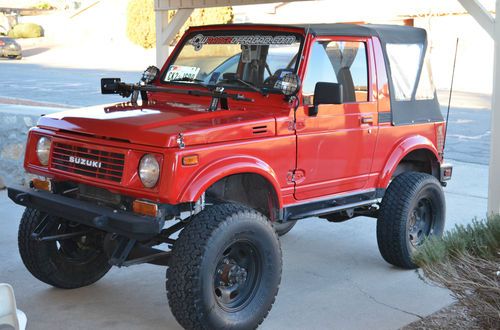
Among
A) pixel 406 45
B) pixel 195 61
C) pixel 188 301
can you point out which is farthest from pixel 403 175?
pixel 188 301

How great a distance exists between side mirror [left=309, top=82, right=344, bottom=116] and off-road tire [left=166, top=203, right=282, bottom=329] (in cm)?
103

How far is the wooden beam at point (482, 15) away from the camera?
6.25m

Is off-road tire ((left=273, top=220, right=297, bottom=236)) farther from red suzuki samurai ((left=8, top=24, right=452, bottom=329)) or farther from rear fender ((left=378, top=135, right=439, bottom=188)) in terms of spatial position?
rear fender ((left=378, top=135, right=439, bottom=188))

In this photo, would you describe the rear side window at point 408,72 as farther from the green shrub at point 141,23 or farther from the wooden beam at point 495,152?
the green shrub at point 141,23

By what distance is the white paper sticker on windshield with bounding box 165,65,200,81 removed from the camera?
19.6 ft

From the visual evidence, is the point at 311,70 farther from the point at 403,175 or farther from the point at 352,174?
the point at 403,175

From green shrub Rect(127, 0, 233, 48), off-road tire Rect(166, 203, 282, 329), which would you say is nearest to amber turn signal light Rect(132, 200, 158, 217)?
off-road tire Rect(166, 203, 282, 329)

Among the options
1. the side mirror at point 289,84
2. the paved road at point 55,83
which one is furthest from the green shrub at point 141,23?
the side mirror at point 289,84

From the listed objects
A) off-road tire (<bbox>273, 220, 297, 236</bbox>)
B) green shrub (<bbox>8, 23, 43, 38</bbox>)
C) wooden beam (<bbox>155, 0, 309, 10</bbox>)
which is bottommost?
off-road tire (<bbox>273, 220, 297, 236</bbox>)

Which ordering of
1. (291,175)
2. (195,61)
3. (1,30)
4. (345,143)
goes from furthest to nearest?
(1,30), (195,61), (345,143), (291,175)

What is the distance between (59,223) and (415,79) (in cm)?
330

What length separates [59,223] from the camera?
17.7 ft

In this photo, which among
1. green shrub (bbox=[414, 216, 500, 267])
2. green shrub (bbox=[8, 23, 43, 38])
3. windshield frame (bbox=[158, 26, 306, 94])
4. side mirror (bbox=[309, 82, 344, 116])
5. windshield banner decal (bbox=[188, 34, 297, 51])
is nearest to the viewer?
green shrub (bbox=[414, 216, 500, 267])

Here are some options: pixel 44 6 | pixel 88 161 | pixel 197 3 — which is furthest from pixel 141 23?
pixel 88 161
